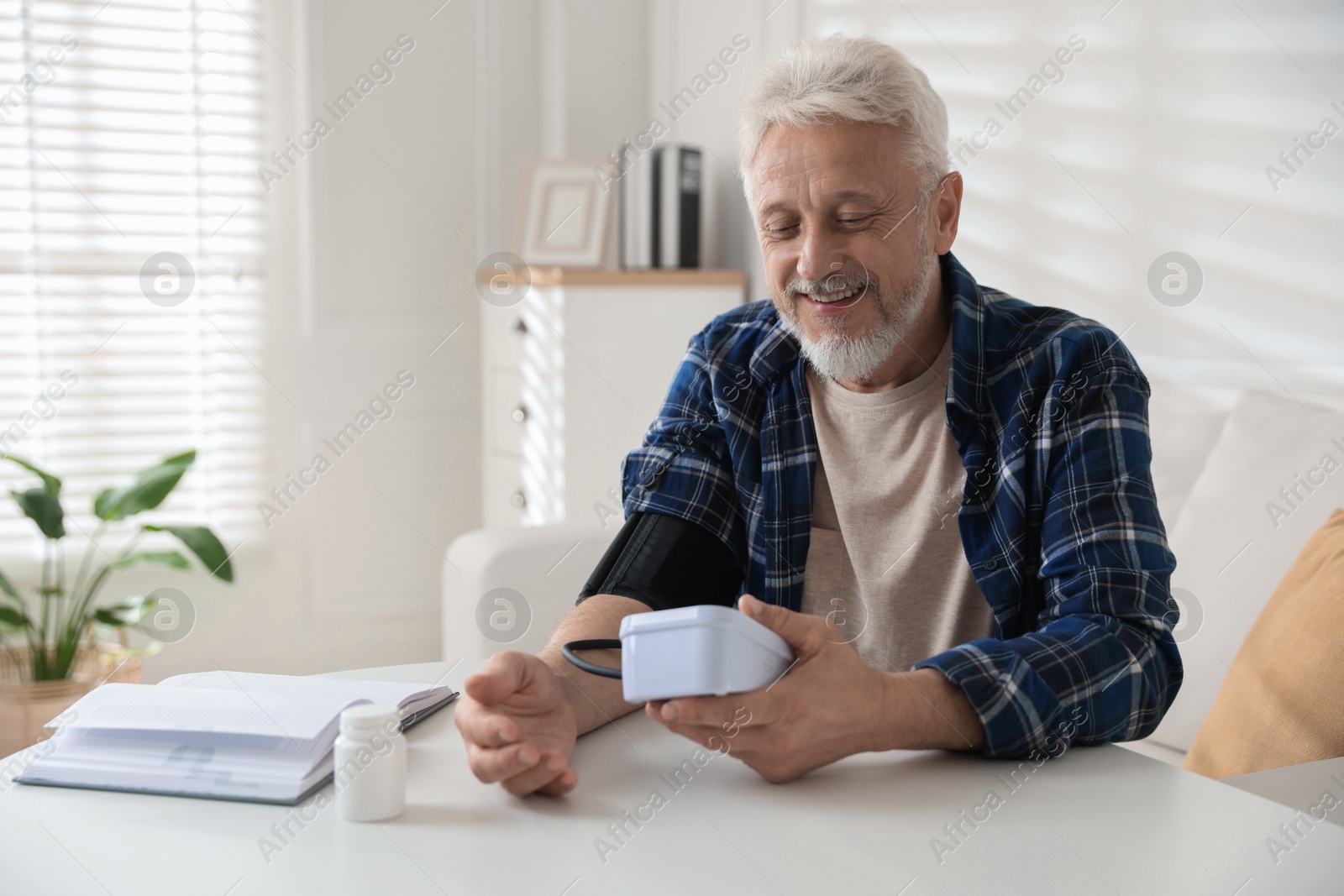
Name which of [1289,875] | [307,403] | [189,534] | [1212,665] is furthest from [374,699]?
[307,403]

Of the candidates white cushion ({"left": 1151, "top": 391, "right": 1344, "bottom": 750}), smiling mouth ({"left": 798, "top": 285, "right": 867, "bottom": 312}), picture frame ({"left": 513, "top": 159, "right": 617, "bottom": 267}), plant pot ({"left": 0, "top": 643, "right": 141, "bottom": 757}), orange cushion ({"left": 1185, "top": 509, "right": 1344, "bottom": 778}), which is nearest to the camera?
orange cushion ({"left": 1185, "top": 509, "right": 1344, "bottom": 778})

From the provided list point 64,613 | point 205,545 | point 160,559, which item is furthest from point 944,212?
point 64,613

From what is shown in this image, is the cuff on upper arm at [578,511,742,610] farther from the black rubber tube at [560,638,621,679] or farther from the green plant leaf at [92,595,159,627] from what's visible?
the green plant leaf at [92,595,159,627]

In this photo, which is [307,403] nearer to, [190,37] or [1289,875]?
[190,37]

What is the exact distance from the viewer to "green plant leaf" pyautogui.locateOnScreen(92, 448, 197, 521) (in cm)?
275

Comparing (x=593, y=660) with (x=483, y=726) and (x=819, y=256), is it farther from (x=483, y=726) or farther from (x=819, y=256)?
(x=819, y=256)

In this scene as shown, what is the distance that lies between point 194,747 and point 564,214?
8.11 ft

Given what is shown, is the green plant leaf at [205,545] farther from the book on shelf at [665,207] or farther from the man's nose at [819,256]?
the man's nose at [819,256]

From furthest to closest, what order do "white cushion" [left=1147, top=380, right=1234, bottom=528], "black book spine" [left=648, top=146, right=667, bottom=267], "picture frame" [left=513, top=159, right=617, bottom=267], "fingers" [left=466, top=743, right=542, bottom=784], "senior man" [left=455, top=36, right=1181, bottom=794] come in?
1. "picture frame" [left=513, top=159, right=617, bottom=267]
2. "black book spine" [left=648, top=146, right=667, bottom=267]
3. "white cushion" [left=1147, top=380, right=1234, bottom=528]
4. "senior man" [left=455, top=36, right=1181, bottom=794]
5. "fingers" [left=466, top=743, right=542, bottom=784]

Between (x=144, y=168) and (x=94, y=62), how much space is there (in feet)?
0.97

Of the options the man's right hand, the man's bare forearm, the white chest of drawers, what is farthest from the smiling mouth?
the white chest of drawers

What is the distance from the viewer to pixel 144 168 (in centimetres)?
311

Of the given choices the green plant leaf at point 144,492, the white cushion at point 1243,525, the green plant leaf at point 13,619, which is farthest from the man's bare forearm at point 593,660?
the green plant leaf at point 13,619

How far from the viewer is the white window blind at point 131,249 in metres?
2.99
